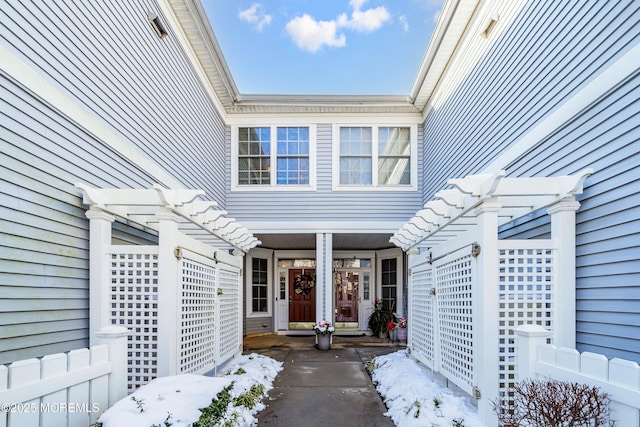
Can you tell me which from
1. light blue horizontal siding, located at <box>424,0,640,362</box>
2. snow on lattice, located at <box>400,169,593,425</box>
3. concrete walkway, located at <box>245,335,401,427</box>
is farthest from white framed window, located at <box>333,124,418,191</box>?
snow on lattice, located at <box>400,169,593,425</box>

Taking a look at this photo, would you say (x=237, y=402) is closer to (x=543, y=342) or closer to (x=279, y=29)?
(x=543, y=342)

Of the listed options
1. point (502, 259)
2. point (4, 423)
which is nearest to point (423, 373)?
point (502, 259)

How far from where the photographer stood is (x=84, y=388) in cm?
237

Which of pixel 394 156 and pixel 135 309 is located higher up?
pixel 394 156

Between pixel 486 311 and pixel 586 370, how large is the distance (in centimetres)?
117

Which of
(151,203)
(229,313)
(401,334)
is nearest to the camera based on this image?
(151,203)

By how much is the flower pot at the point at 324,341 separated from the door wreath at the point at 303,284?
3208 mm

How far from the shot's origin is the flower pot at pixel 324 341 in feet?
27.5

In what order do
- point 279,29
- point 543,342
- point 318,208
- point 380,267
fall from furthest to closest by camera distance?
point 279,29
point 380,267
point 318,208
point 543,342

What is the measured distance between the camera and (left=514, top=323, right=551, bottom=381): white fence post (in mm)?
2891

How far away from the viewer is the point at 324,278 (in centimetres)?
871

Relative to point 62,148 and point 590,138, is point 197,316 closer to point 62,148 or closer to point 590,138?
point 62,148

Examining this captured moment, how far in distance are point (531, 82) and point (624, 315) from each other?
255cm

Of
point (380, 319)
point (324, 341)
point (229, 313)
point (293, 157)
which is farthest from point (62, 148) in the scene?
point (380, 319)
